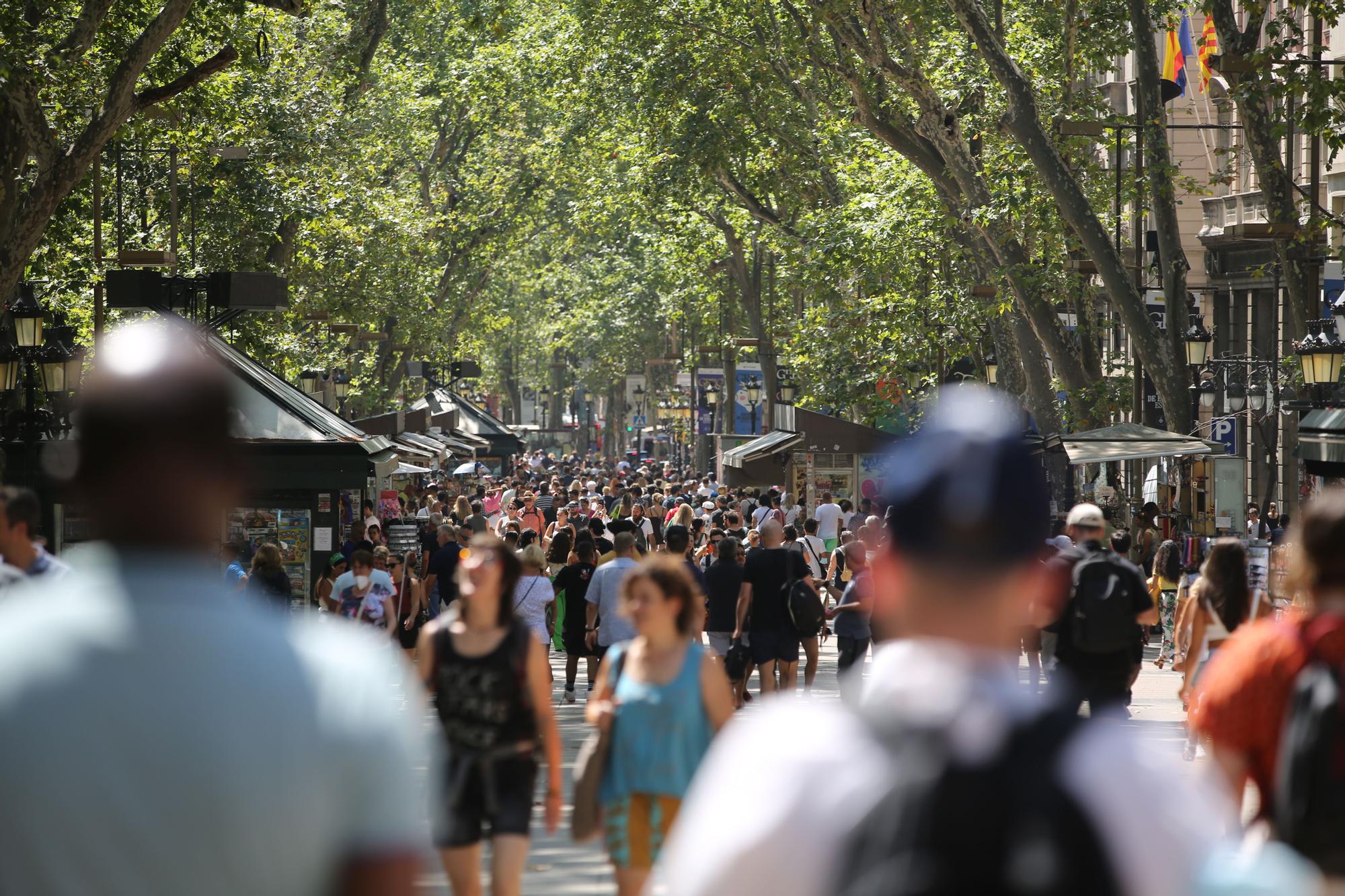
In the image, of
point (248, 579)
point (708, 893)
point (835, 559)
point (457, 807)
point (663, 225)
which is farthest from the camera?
point (663, 225)

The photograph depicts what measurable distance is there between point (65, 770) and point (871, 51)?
24449 mm

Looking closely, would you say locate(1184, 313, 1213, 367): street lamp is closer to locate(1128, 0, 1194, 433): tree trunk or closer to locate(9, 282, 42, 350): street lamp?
locate(1128, 0, 1194, 433): tree trunk

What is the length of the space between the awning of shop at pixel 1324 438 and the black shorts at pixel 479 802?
14.4 m

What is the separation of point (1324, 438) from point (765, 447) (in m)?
16.3

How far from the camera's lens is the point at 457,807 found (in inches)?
255

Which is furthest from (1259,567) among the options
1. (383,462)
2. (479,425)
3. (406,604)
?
(479,425)

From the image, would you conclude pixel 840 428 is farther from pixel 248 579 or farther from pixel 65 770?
pixel 65 770

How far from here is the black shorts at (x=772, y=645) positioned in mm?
13445

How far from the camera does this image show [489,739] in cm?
651

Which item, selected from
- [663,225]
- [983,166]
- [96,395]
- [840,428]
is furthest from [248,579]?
[663,225]

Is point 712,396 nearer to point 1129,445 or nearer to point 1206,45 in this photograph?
point 1206,45

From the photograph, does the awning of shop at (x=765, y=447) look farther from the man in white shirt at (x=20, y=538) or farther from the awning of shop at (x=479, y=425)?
the man in white shirt at (x=20, y=538)

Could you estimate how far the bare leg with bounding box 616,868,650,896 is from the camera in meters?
6.32

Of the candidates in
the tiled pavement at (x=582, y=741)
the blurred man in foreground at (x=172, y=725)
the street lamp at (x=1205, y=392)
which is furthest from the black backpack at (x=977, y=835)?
the street lamp at (x=1205, y=392)
